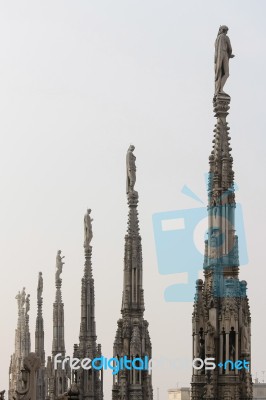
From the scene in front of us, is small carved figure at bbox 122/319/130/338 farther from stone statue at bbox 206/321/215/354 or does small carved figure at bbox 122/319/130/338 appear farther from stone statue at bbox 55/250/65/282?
stone statue at bbox 55/250/65/282

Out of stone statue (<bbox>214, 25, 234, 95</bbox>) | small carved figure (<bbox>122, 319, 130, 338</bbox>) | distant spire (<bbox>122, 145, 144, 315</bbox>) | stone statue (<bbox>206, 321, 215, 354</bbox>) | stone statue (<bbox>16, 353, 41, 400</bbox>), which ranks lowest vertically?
stone statue (<bbox>16, 353, 41, 400</bbox>)

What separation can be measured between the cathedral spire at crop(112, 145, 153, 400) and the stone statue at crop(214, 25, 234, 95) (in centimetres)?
1498

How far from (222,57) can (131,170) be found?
51.5 ft

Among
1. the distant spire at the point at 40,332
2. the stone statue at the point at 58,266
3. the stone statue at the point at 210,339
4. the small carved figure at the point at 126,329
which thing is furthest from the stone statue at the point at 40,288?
the stone statue at the point at 210,339

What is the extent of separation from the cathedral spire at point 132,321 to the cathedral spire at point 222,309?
14.0m

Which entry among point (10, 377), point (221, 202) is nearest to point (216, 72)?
point (221, 202)

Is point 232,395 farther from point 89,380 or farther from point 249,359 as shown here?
point 89,380

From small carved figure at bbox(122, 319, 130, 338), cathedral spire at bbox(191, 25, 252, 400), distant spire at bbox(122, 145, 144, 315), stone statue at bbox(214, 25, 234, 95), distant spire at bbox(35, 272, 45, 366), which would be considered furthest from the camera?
distant spire at bbox(35, 272, 45, 366)

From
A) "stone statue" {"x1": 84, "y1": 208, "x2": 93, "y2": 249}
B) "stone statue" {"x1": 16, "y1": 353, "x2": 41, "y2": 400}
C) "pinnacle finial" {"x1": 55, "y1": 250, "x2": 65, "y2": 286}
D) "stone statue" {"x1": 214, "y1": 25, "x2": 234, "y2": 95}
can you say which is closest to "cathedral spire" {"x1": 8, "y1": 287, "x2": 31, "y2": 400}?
"pinnacle finial" {"x1": 55, "y1": 250, "x2": 65, "y2": 286}

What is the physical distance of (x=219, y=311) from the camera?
1877cm

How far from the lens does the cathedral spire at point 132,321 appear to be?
3312 cm

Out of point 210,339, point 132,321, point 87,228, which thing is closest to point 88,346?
point 87,228

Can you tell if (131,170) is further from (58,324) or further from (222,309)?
(58,324)

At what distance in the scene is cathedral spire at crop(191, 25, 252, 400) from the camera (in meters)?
18.6
